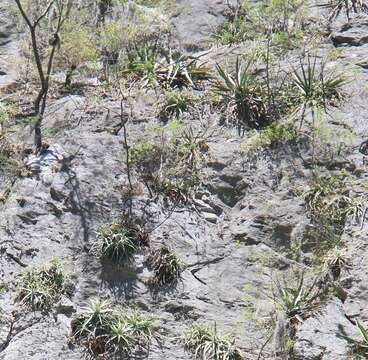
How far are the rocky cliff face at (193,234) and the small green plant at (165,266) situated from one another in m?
0.13

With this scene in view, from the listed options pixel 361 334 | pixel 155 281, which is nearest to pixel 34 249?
pixel 155 281

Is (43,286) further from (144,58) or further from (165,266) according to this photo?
(144,58)

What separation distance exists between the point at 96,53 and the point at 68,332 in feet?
19.1

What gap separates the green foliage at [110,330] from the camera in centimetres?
928

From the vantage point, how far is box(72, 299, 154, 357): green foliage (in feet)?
30.5

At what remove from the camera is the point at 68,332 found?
31.1ft

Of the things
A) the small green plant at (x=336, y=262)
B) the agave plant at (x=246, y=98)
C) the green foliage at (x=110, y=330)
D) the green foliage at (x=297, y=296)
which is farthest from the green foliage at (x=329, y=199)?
the green foliage at (x=110, y=330)

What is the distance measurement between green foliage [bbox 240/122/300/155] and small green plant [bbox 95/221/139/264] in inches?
98.4

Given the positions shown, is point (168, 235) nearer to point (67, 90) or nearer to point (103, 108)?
point (103, 108)

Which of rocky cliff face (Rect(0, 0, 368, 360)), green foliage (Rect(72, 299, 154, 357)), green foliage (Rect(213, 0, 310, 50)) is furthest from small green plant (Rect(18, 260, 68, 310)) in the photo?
green foliage (Rect(213, 0, 310, 50))

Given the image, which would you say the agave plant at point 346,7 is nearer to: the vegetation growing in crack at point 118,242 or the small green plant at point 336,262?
the small green plant at point 336,262

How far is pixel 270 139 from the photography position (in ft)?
38.9

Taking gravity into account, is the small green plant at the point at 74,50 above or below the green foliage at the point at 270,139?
above

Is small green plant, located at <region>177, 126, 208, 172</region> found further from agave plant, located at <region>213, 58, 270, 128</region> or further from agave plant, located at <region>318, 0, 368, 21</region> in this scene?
agave plant, located at <region>318, 0, 368, 21</region>
